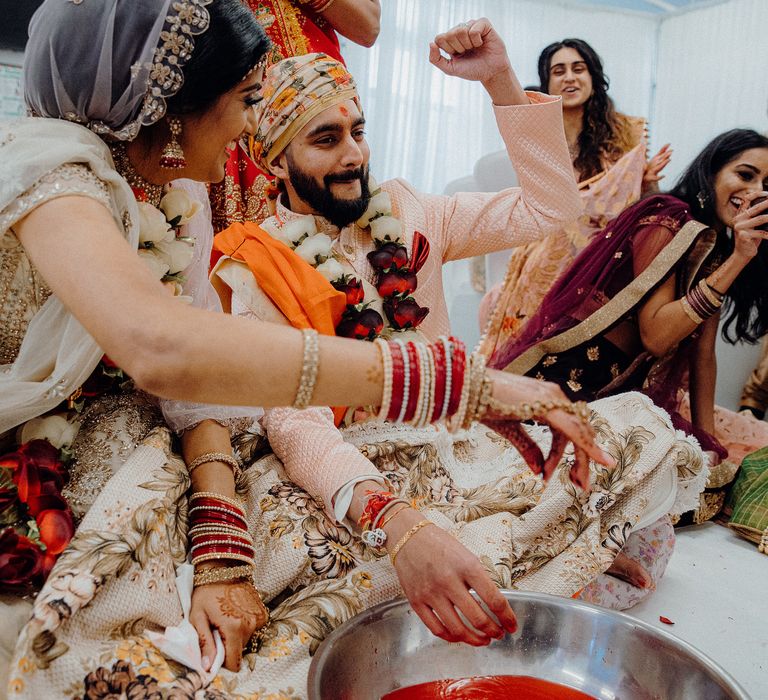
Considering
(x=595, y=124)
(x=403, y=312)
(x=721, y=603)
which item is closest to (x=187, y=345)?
(x=403, y=312)

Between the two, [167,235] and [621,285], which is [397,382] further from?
[621,285]

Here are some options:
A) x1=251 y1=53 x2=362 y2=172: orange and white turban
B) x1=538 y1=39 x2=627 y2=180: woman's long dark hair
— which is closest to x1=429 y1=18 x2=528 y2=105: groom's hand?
x1=251 y1=53 x2=362 y2=172: orange and white turban

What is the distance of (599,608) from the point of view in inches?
54.8

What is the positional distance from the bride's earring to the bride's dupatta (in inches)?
66.1

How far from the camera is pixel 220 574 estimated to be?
1.28 metres

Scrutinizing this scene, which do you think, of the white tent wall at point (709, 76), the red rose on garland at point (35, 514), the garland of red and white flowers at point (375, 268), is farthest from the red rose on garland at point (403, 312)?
the white tent wall at point (709, 76)

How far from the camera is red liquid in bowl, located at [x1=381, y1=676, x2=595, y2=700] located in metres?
1.26

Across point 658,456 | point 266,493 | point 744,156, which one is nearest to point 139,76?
point 266,493

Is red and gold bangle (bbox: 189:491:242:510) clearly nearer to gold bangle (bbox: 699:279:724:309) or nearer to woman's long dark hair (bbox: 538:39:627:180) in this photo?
gold bangle (bbox: 699:279:724:309)

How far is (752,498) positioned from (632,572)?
87 centimetres

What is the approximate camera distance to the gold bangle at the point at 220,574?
1.27m

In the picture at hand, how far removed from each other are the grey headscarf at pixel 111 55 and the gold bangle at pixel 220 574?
2.47 ft

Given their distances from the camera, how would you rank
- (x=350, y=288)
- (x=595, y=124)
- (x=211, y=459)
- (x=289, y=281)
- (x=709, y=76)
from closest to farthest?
(x=211, y=459) → (x=289, y=281) → (x=350, y=288) → (x=595, y=124) → (x=709, y=76)

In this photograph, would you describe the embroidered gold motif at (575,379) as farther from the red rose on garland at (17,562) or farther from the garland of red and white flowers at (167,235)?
the red rose on garland at (17,562)
